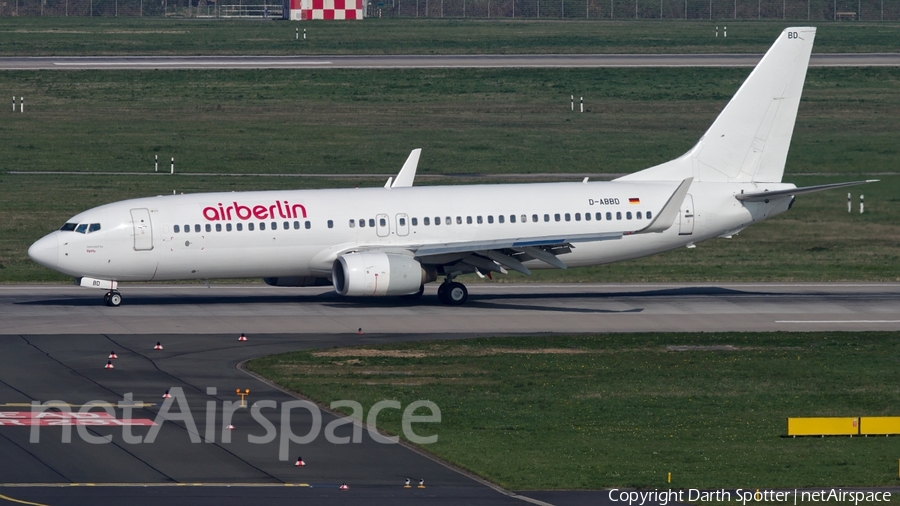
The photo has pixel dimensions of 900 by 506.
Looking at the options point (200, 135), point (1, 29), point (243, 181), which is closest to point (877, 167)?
point (243, 181)

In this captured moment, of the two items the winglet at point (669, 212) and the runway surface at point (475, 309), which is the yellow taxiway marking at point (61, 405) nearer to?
the runway surface at point (475, 309)

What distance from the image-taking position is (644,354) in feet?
119

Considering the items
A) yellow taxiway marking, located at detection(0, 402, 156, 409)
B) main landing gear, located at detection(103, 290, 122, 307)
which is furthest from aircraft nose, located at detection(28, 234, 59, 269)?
yellow taxiway marking, located at detection(0, 402, 156, 409)

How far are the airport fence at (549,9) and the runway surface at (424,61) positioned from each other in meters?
35.0

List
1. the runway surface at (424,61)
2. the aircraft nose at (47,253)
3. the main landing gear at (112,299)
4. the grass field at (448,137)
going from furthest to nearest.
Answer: the runway surface at (424,61) → the grass field at (448,137) → the main landing gear at (112,299) → the aircraft nose at (47,253)

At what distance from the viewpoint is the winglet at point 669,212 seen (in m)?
43.1

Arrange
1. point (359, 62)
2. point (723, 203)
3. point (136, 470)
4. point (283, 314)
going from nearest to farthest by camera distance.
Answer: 1. point (136, 470)
2. point (283, 314)
3. point (723, 203)
4. point (359, 62)

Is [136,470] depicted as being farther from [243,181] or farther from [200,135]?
[200,135]

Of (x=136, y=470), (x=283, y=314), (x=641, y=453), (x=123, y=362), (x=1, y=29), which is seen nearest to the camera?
(x=136, y=470)

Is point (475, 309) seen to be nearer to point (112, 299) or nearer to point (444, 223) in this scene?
point (444, 223)

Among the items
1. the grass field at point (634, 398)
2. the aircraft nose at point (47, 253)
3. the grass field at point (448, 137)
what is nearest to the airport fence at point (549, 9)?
the grass field at point (448, 137)

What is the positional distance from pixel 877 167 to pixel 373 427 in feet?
174

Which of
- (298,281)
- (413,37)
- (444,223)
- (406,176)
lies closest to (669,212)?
(444,223)

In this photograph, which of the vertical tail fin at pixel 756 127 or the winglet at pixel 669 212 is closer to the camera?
the winglet at pixel 669 212
